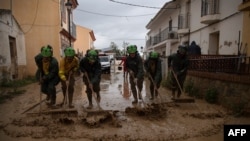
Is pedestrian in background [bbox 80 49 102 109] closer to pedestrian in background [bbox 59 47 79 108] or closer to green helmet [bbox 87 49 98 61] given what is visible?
green helmet [bbox 87 49 98 61]

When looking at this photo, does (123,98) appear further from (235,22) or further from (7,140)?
(235,22)

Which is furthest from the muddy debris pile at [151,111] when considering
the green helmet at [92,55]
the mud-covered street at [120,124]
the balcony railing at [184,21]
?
the balcony railing at [184,21]

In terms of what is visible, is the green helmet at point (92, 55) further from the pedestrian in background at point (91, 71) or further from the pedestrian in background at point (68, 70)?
the pedestrian in background at point (68, 70)

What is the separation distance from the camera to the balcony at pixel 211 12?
518 inches

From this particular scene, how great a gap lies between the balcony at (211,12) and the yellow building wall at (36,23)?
34.9ft

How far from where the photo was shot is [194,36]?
1702 cm

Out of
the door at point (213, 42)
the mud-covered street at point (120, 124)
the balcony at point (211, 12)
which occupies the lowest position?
the mud-covered street at point (120, 124)

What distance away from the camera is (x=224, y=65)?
795 cm

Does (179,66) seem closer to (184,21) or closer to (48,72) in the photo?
(48,72)

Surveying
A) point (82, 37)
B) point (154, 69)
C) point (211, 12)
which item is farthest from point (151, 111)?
point (82, 37)

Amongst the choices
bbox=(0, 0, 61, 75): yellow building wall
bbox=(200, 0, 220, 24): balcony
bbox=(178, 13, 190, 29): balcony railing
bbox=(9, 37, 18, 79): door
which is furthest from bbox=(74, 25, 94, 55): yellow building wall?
bbox=(200, 0, 220, 24): balcony

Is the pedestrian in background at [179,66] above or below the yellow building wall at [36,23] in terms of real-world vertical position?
below

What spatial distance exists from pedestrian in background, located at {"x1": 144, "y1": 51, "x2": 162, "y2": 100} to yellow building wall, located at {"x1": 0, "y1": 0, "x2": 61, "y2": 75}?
39.9ft

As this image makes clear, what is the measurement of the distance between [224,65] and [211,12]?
667 centimetres
